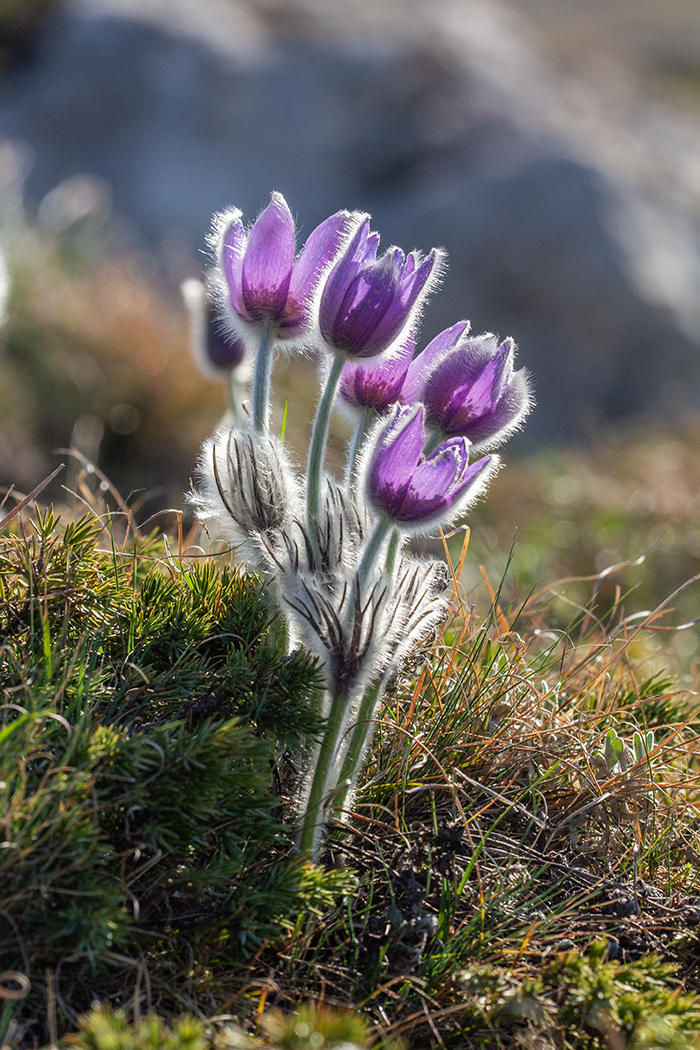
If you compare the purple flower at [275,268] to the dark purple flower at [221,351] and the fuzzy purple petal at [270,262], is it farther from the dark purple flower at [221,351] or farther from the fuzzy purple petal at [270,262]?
the dark purple flower at [221,351]

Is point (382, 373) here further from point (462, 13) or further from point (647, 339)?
point (462, 13)

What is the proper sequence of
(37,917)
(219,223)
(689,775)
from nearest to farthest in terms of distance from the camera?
(37,917)
(219,223)
(689,775)

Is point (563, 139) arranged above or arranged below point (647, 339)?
above

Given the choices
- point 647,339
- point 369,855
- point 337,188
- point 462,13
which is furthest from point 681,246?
point 369,855

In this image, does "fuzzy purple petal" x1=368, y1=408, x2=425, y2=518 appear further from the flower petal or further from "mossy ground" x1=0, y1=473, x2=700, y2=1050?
"mossy ground" x1=0, y1=473, x2=700, y2=1050

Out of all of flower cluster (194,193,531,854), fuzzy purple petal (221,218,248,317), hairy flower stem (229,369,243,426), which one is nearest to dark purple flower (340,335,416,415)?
flower cluster (194,193,531,854)

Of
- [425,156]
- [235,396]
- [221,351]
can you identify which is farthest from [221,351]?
[425,156]
